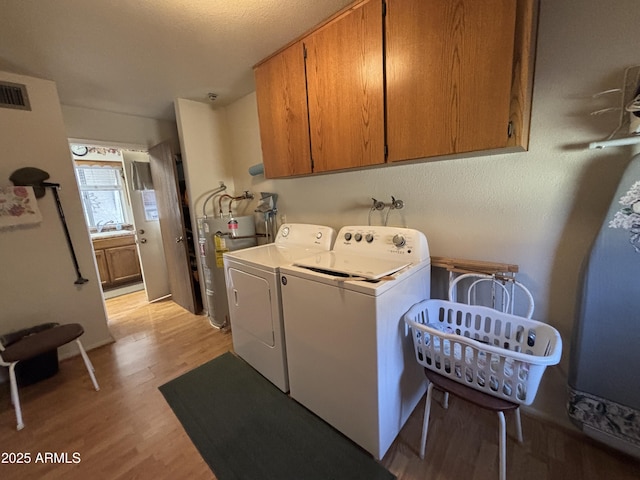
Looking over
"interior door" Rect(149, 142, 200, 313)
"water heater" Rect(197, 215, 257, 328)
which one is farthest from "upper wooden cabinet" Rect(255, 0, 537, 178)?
"interior door" Rect(149, 142, 200, 313)

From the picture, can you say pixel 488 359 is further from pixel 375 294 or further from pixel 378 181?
pixel 378 181

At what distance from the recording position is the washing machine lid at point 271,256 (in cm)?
167

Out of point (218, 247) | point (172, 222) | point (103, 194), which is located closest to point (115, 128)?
point (172, 222)

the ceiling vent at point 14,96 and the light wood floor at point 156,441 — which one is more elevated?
the ceiling vent at point 14,96

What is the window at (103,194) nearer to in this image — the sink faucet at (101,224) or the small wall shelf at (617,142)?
the sink faucet at (101,224)

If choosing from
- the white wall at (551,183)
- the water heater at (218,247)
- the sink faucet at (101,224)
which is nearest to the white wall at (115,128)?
the water heater at (218,247)

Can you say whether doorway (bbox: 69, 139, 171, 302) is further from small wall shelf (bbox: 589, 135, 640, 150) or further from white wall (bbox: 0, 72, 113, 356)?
small wall shelf (bbox: 589, 135, 640, 150)

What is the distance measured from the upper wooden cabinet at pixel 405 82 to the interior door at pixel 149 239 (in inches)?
106

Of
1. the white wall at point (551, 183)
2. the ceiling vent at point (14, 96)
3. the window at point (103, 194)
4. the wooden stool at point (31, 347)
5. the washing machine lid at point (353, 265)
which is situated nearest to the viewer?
the white wall at point (551, 183)

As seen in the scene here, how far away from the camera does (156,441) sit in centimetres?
149

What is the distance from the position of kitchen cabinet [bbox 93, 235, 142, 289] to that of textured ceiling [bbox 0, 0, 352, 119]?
2.27 metres

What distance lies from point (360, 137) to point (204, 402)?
6.63 feet

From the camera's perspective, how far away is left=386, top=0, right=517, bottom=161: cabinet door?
1027 millimetres

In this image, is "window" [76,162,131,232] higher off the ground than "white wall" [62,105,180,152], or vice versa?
"white wall" [62,105,180,152]
